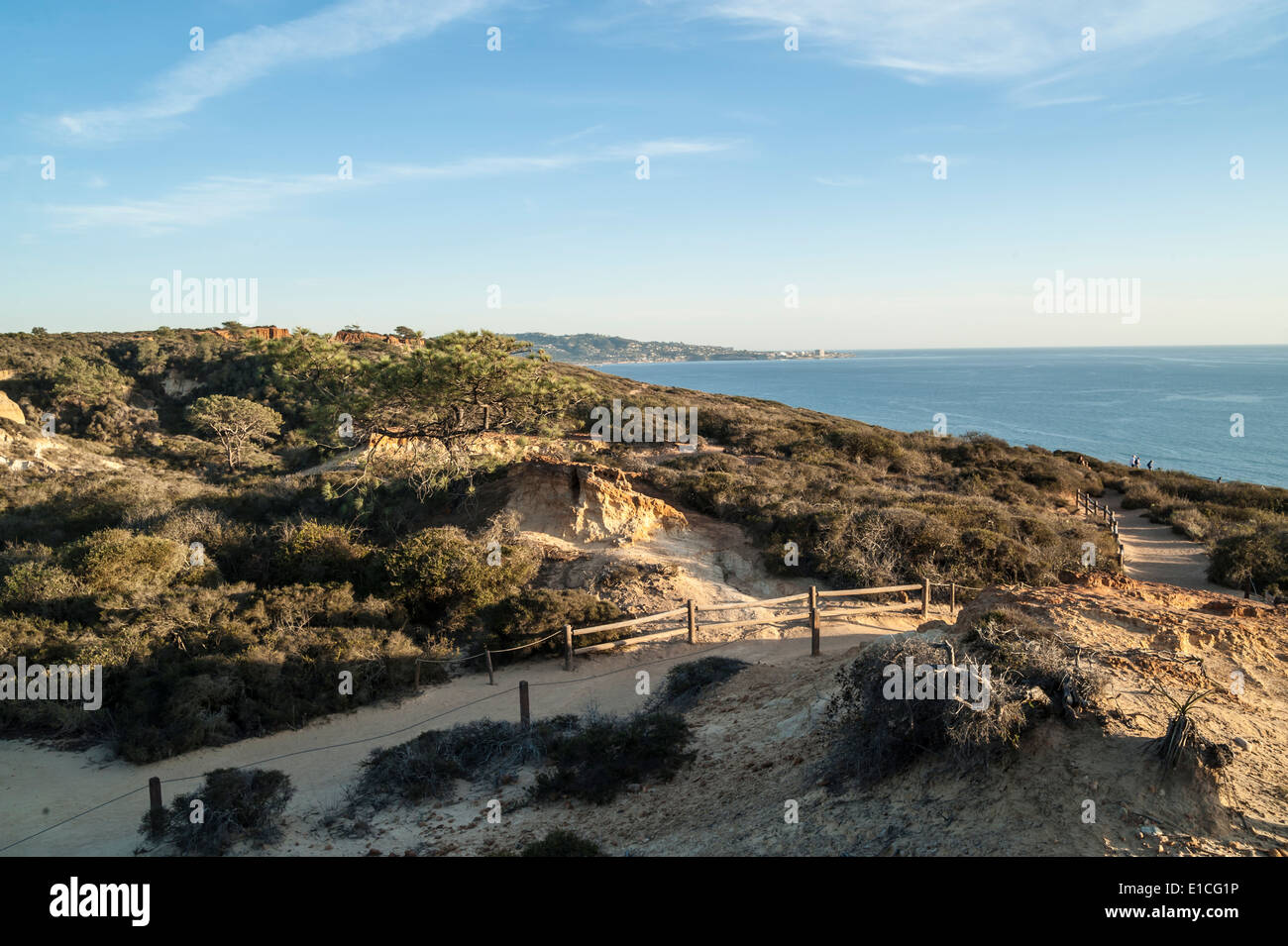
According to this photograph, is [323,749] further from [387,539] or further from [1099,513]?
[1099,513]

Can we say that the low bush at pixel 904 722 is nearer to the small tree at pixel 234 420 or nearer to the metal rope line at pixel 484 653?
the metal rope line at pixel 484 653

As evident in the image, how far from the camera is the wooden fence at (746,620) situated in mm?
12312

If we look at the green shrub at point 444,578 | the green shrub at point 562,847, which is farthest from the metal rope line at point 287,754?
the green shrub at point 562,847

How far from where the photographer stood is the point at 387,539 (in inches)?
685

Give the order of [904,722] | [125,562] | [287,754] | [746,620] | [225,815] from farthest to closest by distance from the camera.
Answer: [125,562], [746,620], [287,754], [225,815], [904,722]

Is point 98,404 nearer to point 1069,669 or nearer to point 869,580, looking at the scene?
point 869,580

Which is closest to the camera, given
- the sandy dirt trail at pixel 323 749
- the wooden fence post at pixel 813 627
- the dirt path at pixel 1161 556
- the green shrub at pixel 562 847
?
the green shrub at pixel 562 847

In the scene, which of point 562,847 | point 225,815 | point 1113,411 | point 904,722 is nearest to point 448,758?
point 225,815

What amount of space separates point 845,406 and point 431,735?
344 feet

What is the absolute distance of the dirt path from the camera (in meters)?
16.9

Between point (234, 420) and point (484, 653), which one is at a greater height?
point (234, 420)

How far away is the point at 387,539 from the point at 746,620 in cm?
921

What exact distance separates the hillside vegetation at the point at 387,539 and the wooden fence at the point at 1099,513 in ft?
1.82

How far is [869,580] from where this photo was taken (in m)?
15.0
